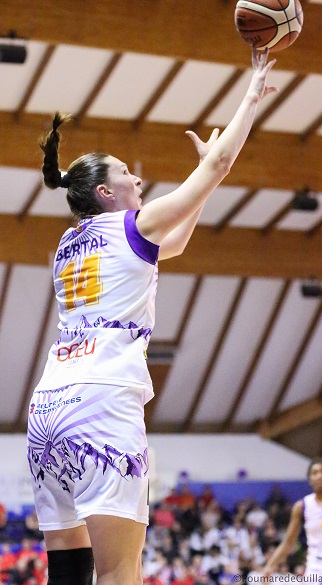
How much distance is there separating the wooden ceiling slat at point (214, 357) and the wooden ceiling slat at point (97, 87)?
7485 mm

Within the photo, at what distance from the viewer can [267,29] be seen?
402 centimetres

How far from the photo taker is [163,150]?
14805 millimetres

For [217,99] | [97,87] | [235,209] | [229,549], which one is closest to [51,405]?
[97,87]

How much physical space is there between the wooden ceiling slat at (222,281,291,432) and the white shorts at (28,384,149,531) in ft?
61.2

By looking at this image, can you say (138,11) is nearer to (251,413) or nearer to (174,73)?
(174,73)

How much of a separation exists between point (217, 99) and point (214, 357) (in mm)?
8363

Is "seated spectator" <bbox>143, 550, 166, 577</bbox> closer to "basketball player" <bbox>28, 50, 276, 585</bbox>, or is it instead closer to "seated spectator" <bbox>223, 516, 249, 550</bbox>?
"seated spectator" <bbox>223, 516, 249, 550</bbox>

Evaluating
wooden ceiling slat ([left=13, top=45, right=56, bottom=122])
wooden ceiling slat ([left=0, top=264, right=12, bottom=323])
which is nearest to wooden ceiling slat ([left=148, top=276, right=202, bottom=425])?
wooden ceiling slat ([left=0, top=264, right=12, bottom=323])

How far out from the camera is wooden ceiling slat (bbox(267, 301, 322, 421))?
22.0 metres

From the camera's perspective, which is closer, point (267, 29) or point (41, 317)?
point (267, 29)

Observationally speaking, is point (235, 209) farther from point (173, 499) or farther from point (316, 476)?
point (316, 476)

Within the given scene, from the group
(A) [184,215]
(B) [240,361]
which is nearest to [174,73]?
(B) [240,361]

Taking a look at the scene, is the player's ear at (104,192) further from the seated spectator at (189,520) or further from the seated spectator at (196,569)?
the seated spectator at (189,520)

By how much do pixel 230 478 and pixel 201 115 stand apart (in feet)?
33.6
